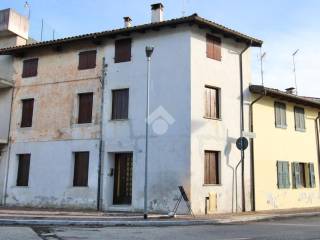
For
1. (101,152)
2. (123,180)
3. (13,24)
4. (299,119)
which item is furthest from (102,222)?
(13,24)

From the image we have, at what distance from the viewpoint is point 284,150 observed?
21.4 metres

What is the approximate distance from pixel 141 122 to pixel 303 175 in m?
10.5

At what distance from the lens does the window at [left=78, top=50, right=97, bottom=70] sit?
19.5 meters

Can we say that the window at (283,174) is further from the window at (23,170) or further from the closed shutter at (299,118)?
the window at (23,170)

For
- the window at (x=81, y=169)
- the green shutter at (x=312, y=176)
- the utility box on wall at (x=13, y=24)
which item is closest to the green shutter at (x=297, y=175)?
the green shutter at (x=312, y=176)

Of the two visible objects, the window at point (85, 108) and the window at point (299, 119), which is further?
the window at point (299, 119)

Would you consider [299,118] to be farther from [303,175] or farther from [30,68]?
[30,68]

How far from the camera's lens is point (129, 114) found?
18125 millimetres

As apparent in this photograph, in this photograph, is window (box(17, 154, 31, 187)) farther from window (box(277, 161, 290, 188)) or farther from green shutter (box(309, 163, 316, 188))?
green shutter (box(309, 163, 316, 188))

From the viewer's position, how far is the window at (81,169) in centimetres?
1878

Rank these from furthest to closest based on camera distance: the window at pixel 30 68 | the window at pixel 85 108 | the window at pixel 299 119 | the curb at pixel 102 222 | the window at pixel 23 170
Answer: the window at pixel 299 119
the window at pixel 30 68
the window at pixel 23 170
the window at pixel 85 108
the curb at pixel 102 222

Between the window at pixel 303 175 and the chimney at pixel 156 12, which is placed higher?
the chimney at pixel 156 12

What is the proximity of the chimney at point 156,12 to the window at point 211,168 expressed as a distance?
6.88 metres

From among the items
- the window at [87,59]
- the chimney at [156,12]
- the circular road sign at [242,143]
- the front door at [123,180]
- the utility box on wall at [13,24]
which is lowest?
the front door at [123,180]
